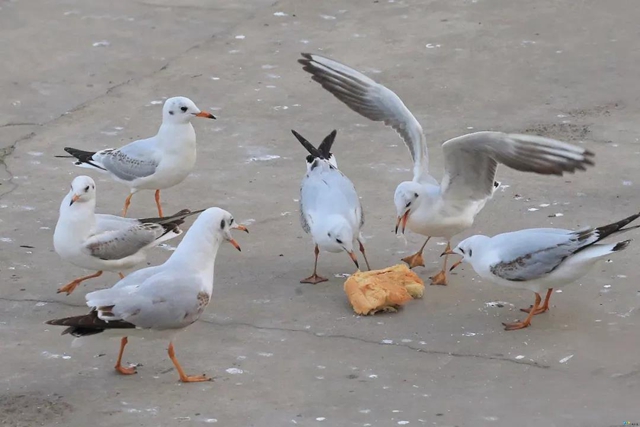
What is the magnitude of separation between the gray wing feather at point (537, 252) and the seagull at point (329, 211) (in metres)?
0.90

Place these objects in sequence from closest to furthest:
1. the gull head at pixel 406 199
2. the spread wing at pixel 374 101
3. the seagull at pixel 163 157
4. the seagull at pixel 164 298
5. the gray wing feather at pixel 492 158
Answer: the seagull at pixel 164 298 → the gray wing feather at pixel 492 158 → the gull head at pixel 406 199 → the spread wing at pixel 374 101 → the seagull at pixel 163 157

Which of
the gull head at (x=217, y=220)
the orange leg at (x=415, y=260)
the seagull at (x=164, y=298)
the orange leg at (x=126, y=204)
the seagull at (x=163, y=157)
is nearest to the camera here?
the seagull at (x=164, y=298)

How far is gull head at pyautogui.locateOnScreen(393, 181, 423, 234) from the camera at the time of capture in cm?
712

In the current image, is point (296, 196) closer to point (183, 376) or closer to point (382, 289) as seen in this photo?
point (382, 289)

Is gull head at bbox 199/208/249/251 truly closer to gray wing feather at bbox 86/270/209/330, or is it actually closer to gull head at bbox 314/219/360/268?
gray wing feather at bbox 86/270/209/330

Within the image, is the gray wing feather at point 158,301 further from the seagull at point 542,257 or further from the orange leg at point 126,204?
the orange leg at point 126,204

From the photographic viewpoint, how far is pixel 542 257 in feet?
21.2

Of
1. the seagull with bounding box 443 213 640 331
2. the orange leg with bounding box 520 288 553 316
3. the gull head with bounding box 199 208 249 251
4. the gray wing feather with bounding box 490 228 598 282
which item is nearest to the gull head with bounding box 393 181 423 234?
the seagull with bounding box 443 213 640 331

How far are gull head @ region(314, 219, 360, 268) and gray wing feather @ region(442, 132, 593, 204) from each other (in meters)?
0.65

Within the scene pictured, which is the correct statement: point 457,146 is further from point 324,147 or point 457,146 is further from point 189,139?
point 189,139

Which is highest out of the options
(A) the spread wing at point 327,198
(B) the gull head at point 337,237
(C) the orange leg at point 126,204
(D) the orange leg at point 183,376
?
(A) the spread wing at point 327,198

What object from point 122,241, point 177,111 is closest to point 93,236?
point 122,241

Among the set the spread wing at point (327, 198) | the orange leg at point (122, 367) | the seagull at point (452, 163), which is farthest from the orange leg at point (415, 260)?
the orange leg at point (122, 367)

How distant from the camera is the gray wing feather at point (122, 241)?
6.75 metres
